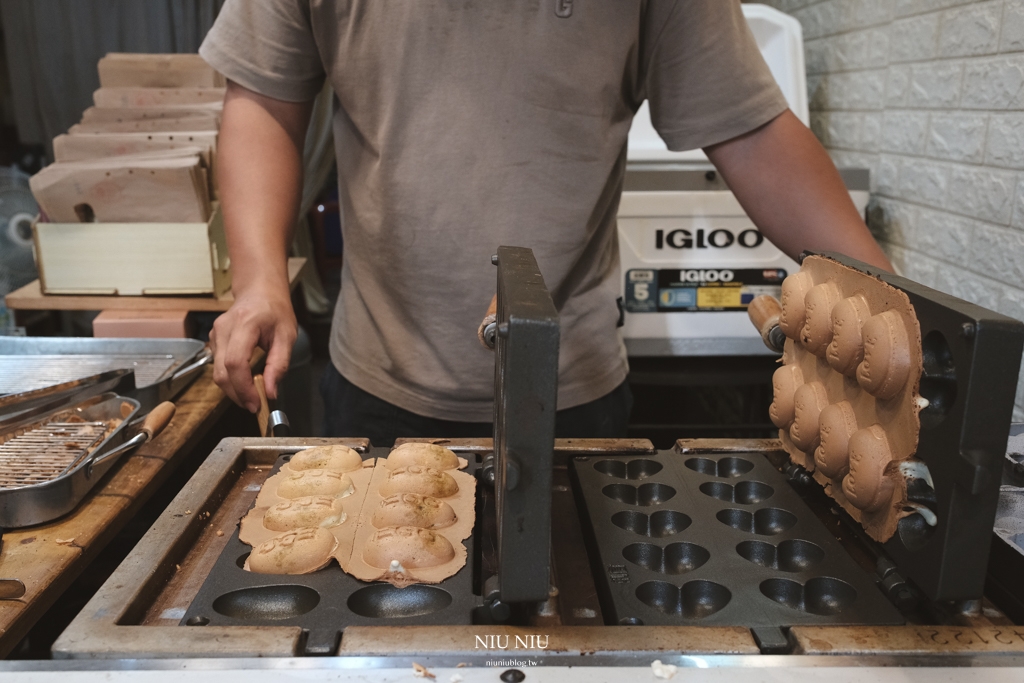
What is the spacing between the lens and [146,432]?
4.01ft

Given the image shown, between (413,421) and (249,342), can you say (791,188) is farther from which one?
Result: (249,342)

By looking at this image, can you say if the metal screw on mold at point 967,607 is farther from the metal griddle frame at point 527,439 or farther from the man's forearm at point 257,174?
the man's forearm at point 257,174

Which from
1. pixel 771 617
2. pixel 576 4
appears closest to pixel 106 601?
pixel 771 617

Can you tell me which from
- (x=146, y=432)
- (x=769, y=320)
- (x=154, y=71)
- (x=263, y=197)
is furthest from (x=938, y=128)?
(x=154, y=71)

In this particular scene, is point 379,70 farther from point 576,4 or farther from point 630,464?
point 630,464

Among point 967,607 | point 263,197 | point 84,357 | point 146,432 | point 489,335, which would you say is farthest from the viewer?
point 84,357

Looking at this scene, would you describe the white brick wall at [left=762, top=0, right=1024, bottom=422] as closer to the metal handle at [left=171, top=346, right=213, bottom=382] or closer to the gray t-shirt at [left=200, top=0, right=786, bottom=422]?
the gray t-shirt at [left=200, top=0, right=786, bottom=422]

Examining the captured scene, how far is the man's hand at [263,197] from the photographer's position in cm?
119

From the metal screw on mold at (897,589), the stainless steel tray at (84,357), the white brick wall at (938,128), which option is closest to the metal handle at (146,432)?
the stainless steel tray at (84,357)

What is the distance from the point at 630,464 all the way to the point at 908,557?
1.11 feet

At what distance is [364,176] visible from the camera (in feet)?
4.49

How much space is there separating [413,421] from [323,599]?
26.6 inches

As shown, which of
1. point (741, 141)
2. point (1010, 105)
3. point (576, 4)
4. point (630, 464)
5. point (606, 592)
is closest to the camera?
point (606, 592)

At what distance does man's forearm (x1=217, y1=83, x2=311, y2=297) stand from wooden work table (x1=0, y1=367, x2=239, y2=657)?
306 millimetres
